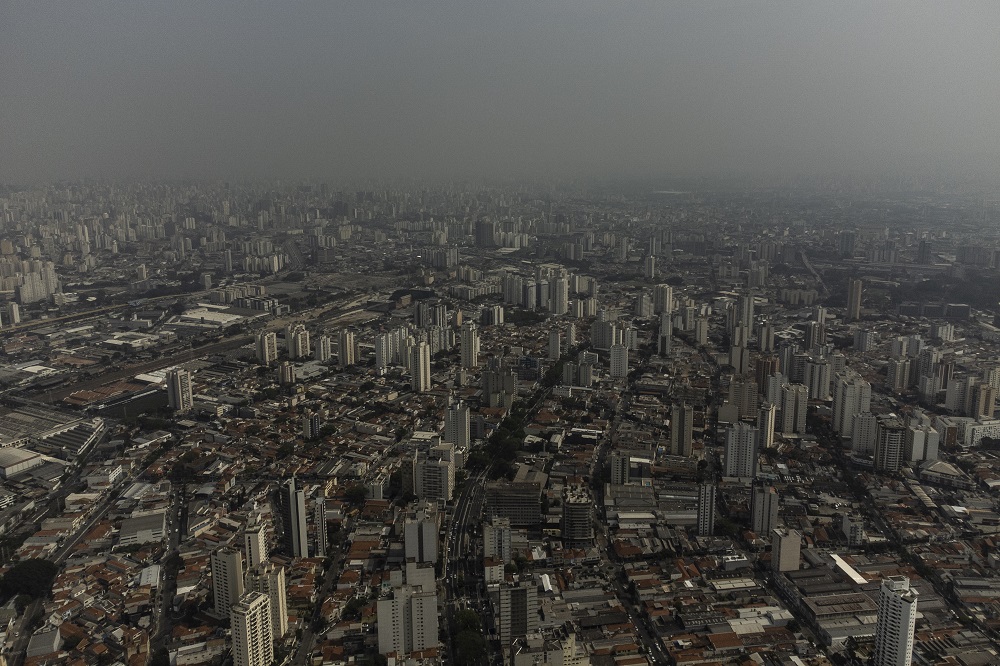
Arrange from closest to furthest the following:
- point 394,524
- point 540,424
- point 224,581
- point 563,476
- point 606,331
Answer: point 224,581 < point 394,524 < point 563,476 < point 540,424 < point 606,331

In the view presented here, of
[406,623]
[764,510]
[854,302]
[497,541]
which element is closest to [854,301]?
[854,302]

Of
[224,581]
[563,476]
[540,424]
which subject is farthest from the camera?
[540,424]

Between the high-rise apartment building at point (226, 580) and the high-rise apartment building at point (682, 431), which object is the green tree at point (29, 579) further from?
the high-rise apartment building at point (682, 431)

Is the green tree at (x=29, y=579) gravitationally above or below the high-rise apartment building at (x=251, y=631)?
below

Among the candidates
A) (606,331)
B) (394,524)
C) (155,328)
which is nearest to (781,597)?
(394,524)

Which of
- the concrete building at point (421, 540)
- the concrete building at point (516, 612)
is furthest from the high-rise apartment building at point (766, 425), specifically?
the concrete building at point (516, 612)

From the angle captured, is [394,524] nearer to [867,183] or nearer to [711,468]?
[711,468]

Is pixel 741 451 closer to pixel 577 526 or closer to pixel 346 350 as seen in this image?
pixel 577 526

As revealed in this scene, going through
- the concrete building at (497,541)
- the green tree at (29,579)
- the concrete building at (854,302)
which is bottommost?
the green tree at (29,579)

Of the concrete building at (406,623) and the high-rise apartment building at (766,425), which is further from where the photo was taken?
the high-rise apartment building at (766,425)
